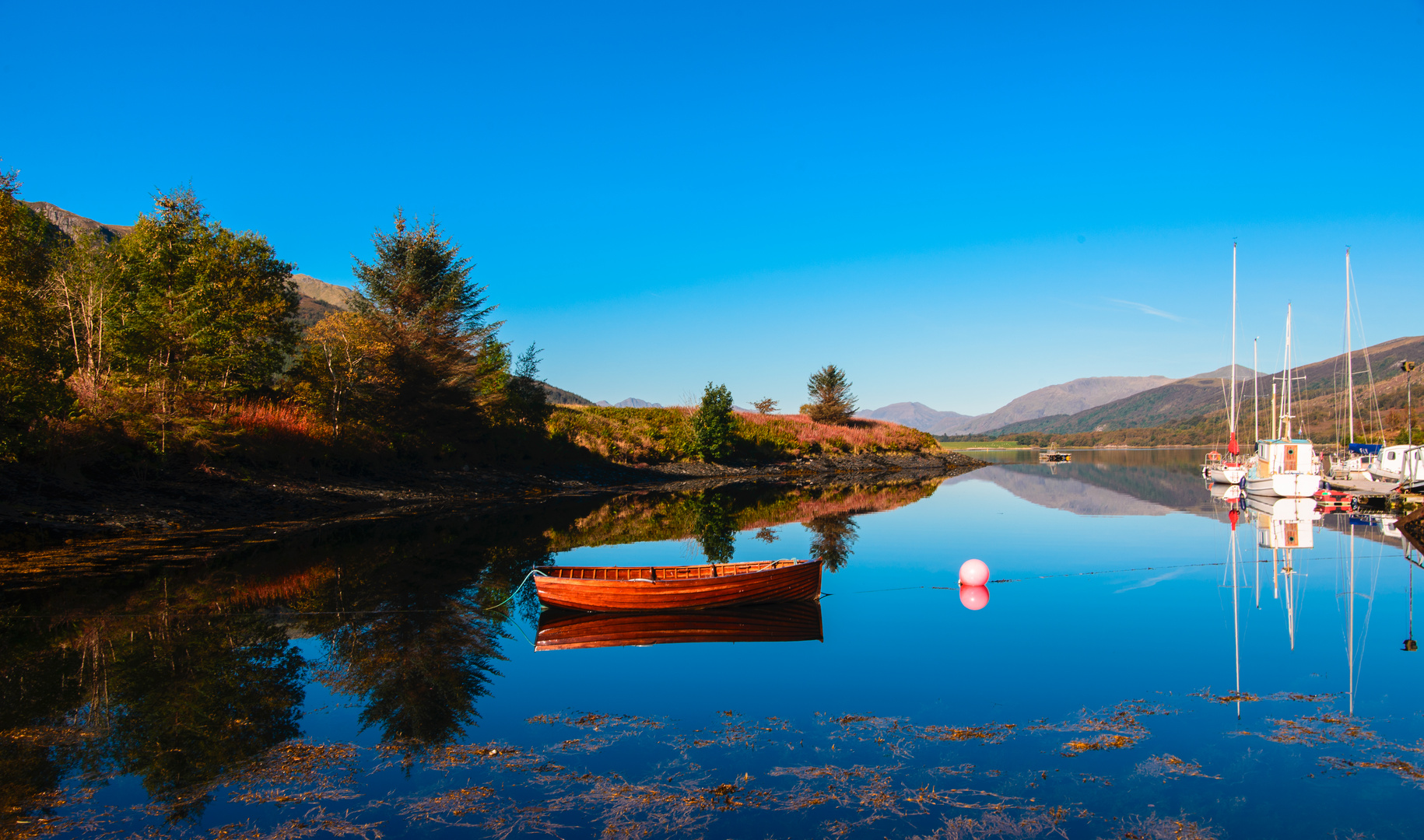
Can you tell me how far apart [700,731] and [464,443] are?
34809 millimetres

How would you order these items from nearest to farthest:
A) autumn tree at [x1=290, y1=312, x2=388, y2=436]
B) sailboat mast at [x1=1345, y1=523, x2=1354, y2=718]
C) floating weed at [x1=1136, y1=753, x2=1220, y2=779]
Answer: floating weed at [x1=1136, y1=753, x2=1220, y2=779] < sailboat mast at [x1=1345, y1=523, x2=1354, y2=718] < autumn tree at [x1=290, y1=312, x2=388, y2=436]

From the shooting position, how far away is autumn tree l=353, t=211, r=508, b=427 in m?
35.8

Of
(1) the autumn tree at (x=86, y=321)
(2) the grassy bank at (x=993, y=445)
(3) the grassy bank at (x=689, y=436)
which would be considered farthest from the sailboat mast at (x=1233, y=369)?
(2) the grassy bank at (x=993, y=445)

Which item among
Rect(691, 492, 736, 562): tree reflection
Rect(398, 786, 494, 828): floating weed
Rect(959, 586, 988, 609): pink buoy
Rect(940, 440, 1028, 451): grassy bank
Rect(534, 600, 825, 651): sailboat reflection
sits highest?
Rect(940, 440, 1028, 451): grassy bank

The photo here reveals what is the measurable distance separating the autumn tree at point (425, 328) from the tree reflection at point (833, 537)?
19.3 meters

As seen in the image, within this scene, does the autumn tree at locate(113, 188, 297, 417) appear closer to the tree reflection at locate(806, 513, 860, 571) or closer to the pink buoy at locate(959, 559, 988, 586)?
the tree reflection at locate(806, 513, 860, 571)

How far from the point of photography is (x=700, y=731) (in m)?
8.34

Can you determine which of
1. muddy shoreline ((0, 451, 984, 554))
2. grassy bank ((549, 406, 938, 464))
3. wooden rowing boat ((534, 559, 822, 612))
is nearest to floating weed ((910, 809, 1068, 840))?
wooden rowing boat ((534, 559, 822, 612))

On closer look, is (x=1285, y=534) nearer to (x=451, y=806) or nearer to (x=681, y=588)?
(x=681, y=588)

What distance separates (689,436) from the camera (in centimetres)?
5859

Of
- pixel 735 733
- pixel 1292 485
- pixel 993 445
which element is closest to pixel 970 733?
pixel 735 733

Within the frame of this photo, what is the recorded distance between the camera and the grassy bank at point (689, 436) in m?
52.7

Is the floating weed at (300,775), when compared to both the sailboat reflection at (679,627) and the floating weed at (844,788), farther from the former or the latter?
the sailboat reflection at (679,627)

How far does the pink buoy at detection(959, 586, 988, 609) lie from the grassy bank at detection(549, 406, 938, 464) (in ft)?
117
